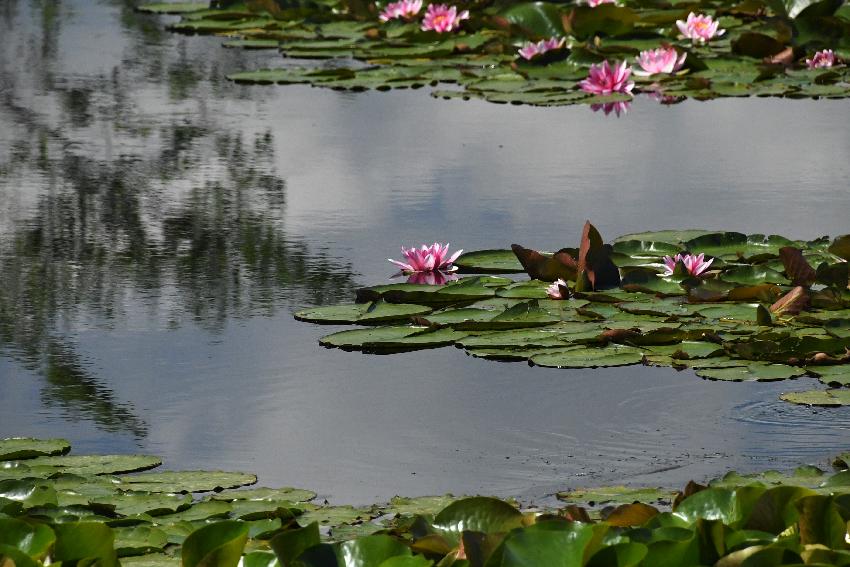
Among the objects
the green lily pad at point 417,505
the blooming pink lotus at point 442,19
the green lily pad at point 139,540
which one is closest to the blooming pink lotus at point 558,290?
the green lily pad at point 417,505

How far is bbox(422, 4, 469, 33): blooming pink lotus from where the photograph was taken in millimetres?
10375

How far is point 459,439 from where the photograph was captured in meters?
3.81

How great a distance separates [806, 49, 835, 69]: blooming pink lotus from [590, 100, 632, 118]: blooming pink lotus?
1.19 m

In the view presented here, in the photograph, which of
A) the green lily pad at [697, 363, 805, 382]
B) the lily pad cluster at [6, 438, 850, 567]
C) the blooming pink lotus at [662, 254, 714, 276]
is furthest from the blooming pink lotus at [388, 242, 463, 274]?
the lily pad cluster at [6, 438, 850, 567]

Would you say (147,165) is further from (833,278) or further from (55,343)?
(833,278)

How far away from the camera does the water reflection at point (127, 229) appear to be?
16.0 ft

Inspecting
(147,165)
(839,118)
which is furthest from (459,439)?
(839,118)

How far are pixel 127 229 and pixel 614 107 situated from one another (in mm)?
3277

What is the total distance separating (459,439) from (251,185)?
10.3 feet

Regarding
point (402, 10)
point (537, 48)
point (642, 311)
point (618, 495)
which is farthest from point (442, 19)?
point (618, 495)

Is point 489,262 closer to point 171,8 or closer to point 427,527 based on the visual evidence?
point 427,527

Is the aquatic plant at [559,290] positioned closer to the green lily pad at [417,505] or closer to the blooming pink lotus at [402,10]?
the green lily pad at [417,505]

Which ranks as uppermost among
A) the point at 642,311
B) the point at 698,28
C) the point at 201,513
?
the point at 698,28

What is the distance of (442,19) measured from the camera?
34.2ft
